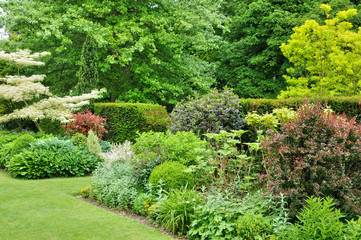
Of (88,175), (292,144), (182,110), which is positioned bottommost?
(88,175)

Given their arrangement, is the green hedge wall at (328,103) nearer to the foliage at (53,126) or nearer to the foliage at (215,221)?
the foliage at (215,221)

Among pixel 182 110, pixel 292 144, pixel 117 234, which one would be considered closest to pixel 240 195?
pixel 292 144

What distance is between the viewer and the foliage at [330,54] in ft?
49.3

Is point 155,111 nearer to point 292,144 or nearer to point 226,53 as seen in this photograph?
point 292,144

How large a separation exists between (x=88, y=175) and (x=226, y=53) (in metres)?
16.1

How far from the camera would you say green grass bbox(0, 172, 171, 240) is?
181 inches

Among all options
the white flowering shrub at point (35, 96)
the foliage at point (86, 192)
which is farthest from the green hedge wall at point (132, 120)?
the foliage at point (86, 192)

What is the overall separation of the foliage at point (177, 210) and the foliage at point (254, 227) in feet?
2.93

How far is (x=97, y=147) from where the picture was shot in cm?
959

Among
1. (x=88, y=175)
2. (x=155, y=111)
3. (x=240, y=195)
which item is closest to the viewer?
(x=240, y=195)

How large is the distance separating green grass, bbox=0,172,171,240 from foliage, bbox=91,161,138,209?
29 centimetres

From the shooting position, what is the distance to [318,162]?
4.25m

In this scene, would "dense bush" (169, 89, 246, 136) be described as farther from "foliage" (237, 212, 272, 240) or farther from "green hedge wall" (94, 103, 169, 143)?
"foliage" (237, 212, 272, 240)

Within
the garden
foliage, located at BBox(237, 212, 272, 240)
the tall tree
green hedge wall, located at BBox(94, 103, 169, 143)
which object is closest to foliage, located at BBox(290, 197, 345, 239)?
the garden
